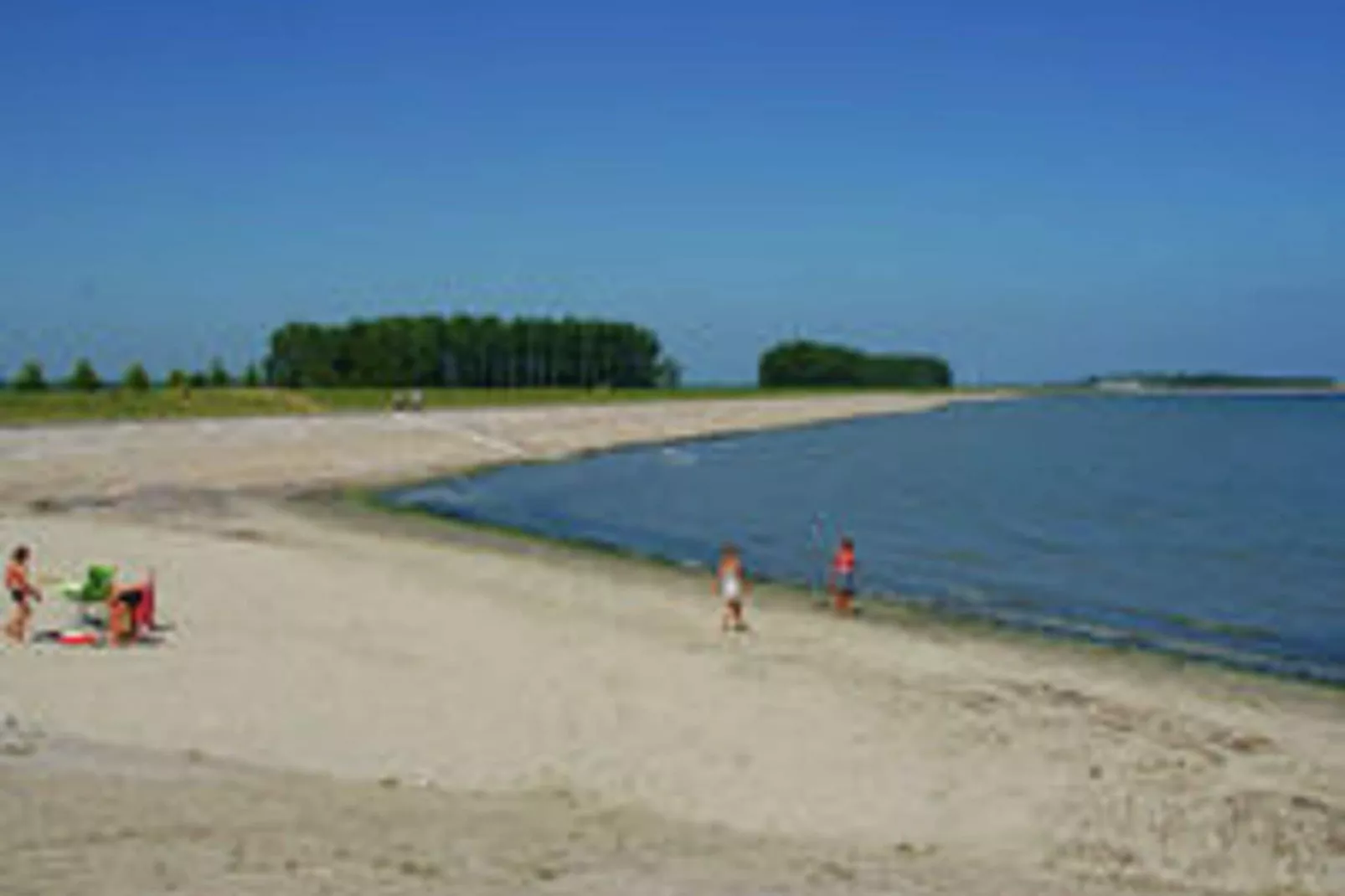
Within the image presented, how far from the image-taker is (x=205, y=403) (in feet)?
232

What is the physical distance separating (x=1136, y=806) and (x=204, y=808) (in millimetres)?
8425

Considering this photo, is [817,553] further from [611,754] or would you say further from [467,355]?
[467,355]

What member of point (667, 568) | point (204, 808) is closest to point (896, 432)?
point (667, 568)

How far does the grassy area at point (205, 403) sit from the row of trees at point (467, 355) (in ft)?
82.7

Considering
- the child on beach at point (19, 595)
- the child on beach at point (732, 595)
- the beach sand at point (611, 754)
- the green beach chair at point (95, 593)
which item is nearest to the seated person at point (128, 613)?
the green beach chair at point (95, 593)

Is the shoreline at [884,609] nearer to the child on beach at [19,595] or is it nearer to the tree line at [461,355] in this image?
the child on beach at [19,595]

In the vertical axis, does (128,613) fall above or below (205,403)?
below

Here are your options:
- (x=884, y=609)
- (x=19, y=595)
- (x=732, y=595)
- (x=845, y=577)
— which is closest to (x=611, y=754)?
(x=732, y=595)

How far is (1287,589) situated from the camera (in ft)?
88.7

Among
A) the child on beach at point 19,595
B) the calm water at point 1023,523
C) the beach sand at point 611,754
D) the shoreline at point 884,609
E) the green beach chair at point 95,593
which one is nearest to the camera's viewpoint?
the beach sand at point 611,754

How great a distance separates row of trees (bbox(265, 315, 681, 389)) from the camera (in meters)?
131

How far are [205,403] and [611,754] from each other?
6403 cm

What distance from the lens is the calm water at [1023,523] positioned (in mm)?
23859

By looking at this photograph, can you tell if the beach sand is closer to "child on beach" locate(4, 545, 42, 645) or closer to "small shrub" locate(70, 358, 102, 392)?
"child on beach" locate(4, 545, 42, 645)
